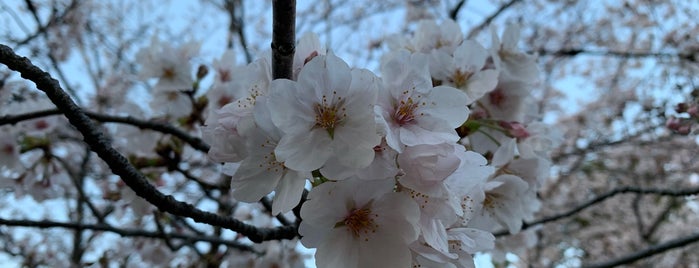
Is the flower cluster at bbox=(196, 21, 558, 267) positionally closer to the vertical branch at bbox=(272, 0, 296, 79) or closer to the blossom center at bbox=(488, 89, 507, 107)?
the vertical branch at bbox=(272, 0, 296, 79)

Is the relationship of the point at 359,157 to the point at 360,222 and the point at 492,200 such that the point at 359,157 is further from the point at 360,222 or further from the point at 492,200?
the point at 492,200

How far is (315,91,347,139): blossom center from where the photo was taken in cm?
98

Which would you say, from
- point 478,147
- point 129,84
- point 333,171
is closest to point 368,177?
point 333,171

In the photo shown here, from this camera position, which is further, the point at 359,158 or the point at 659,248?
the point at 659,248

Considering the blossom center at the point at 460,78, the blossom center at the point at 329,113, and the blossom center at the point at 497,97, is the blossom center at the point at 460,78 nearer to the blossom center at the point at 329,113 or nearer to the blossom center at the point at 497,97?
the blossom center at the point at 497,97

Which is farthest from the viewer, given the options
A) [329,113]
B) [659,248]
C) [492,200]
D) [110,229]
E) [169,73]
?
[169,73]

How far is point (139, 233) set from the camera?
200 centimetres

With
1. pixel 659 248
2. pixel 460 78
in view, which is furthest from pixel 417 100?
pixel 659 248

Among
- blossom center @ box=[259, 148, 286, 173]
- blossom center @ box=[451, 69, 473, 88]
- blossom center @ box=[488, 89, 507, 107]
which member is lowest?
blossom center @ box=[259, 148, 286, 173]

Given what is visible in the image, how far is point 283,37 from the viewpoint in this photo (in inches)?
37.3

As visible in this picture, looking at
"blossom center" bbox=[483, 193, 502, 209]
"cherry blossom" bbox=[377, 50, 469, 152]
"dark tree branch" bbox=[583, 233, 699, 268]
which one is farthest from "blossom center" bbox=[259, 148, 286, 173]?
"dark tree branch" bbox=[583, 233, 699, 268]

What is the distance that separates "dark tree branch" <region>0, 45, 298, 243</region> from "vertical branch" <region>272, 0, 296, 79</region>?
1.33 ft

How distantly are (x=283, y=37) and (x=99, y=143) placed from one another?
0.49 metres

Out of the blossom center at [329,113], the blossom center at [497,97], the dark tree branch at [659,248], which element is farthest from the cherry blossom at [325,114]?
the dark tree branch at [659,248]
